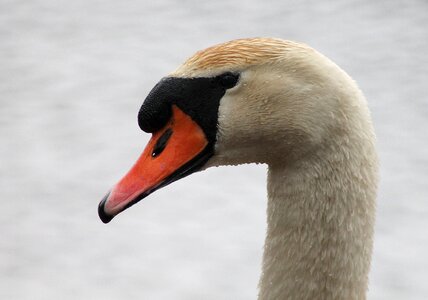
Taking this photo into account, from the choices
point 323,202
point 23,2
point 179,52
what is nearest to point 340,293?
point 323,202

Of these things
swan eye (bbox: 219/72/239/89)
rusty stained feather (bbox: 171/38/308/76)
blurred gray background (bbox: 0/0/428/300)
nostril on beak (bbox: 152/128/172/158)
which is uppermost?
blurred gray background (bbox: 0/0/428/300)

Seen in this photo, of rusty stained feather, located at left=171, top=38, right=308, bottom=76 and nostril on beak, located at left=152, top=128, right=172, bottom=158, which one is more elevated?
rusty stained feather, located at left=171, top=38, right=308, bottom=76

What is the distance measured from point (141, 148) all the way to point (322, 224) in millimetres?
2018

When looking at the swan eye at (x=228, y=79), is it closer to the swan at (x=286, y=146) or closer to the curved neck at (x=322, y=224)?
the swan at (x=286, y=146)

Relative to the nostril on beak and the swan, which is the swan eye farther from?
the nostril on beak

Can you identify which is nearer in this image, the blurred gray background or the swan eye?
the swan eye

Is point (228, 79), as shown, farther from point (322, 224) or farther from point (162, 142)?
point (322, 224)

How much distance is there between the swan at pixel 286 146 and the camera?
4.65 feet

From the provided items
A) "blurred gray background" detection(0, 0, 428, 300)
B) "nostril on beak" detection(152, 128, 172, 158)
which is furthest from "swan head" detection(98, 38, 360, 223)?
"blurred gray background" detection(0, 0, 428, 300)

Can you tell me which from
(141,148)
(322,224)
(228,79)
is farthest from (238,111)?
(141,148)

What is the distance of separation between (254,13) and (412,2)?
722mm

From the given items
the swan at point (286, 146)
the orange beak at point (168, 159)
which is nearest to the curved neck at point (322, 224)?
the swan at point (286, 146)

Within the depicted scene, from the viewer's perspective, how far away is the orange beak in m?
1.50

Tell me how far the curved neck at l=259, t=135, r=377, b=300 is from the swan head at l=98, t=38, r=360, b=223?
0.04m
